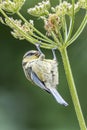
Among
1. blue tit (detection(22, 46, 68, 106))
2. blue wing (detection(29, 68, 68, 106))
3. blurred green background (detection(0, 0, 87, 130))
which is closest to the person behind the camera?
blue wing (detection(29, 68, 68, 106))

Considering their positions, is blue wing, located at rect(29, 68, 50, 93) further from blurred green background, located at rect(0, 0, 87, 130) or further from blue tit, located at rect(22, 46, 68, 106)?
blurred green background, located at rect(0, 0, 87, 130)

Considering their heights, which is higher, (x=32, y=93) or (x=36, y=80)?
(x=36, y=80)

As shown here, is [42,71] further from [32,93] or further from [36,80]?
[32,93]

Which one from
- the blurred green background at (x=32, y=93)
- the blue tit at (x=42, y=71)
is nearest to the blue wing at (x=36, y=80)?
the blue tit at (x=42, y=71)

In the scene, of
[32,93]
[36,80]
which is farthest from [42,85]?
[32,93]

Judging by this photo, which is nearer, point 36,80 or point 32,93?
point 36,80

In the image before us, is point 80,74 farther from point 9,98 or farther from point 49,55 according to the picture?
point 9,98

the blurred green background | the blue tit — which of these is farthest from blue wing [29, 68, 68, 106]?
the blurred green background
